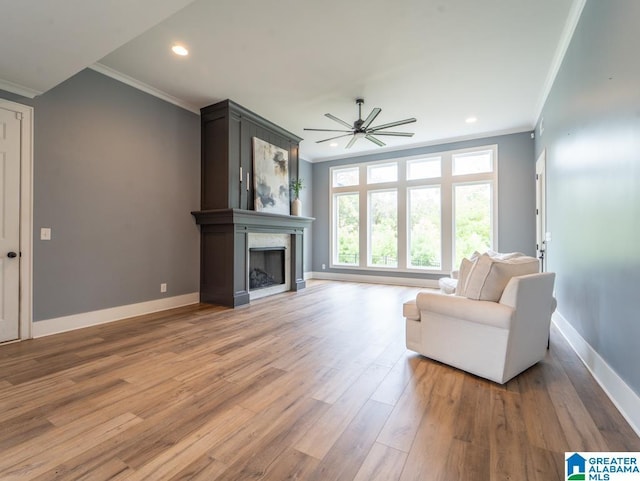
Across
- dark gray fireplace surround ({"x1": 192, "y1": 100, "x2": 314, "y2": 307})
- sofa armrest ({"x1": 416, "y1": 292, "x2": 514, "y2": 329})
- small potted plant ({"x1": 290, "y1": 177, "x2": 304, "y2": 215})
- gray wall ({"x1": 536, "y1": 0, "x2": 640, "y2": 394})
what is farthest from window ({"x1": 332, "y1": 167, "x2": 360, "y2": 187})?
sofa armrest ({"x1": 416, "y1": 292, "x2": 514, "y2": 329})

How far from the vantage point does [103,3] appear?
2049 mm

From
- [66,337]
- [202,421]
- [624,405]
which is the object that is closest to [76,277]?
[66,337]

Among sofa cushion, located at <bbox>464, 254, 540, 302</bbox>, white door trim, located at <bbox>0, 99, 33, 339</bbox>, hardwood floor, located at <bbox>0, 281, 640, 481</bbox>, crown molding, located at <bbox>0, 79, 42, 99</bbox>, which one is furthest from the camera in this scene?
white door trim, located at <bbox>0, 99, 33, 339</bbox>

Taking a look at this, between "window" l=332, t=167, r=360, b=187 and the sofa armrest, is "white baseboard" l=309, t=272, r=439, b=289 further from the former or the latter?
the sofa armrest

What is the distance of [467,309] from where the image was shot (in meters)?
2.24

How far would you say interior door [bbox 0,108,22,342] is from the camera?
2.95 metres

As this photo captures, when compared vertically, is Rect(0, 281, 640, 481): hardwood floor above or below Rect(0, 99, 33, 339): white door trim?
below

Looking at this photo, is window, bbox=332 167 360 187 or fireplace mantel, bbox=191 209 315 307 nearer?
fireplace mantel, bbox=191 209 315 307

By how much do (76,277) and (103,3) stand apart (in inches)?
111

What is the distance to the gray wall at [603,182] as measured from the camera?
1.81 meters

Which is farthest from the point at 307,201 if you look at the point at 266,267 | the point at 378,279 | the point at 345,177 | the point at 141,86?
the point at 141,86

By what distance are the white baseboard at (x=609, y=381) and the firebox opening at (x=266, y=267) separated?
437 centimetres

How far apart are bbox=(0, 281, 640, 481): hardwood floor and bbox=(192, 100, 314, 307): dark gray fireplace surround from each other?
5.51ft

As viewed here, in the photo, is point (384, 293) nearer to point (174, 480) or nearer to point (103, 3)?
point (174, 480)
